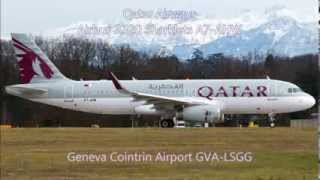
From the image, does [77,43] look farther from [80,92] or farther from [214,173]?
[214,173]

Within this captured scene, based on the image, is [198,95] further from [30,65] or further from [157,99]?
[30,65]

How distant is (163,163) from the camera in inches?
680

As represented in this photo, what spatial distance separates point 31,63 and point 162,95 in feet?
29.0

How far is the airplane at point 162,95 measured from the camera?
40344mm

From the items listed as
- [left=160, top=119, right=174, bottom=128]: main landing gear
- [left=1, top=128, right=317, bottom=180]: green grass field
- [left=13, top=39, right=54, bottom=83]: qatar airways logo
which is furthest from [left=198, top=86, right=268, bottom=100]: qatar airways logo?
[left=1, top=128, right=317, bottom=180]: green grass field

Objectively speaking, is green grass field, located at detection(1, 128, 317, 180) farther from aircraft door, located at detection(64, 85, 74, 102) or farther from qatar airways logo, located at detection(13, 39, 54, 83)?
qatar airways logo, located at detection(13, 39, 54, 83)

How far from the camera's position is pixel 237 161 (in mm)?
17594

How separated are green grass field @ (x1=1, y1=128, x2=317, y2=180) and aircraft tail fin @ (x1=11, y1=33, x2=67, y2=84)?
2057cm

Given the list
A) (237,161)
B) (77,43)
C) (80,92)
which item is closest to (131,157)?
(237,161)

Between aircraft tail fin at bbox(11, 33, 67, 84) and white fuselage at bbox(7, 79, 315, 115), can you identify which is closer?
white fuselage at bbox(7, 79, 315, 115)

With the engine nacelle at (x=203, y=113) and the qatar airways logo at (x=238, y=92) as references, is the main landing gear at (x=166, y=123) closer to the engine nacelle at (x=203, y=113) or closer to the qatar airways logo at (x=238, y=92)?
the engine nacelle at (x=203, y=113)

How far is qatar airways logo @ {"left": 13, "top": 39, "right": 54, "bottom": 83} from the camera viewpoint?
45219 mm

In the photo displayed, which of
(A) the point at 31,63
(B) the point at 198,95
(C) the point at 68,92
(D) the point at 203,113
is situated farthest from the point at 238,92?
(A) the point at 31,63

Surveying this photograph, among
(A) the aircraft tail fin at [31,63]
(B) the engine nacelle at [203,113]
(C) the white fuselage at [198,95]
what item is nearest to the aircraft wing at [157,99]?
(B) the engine nacelle at [203,113]
